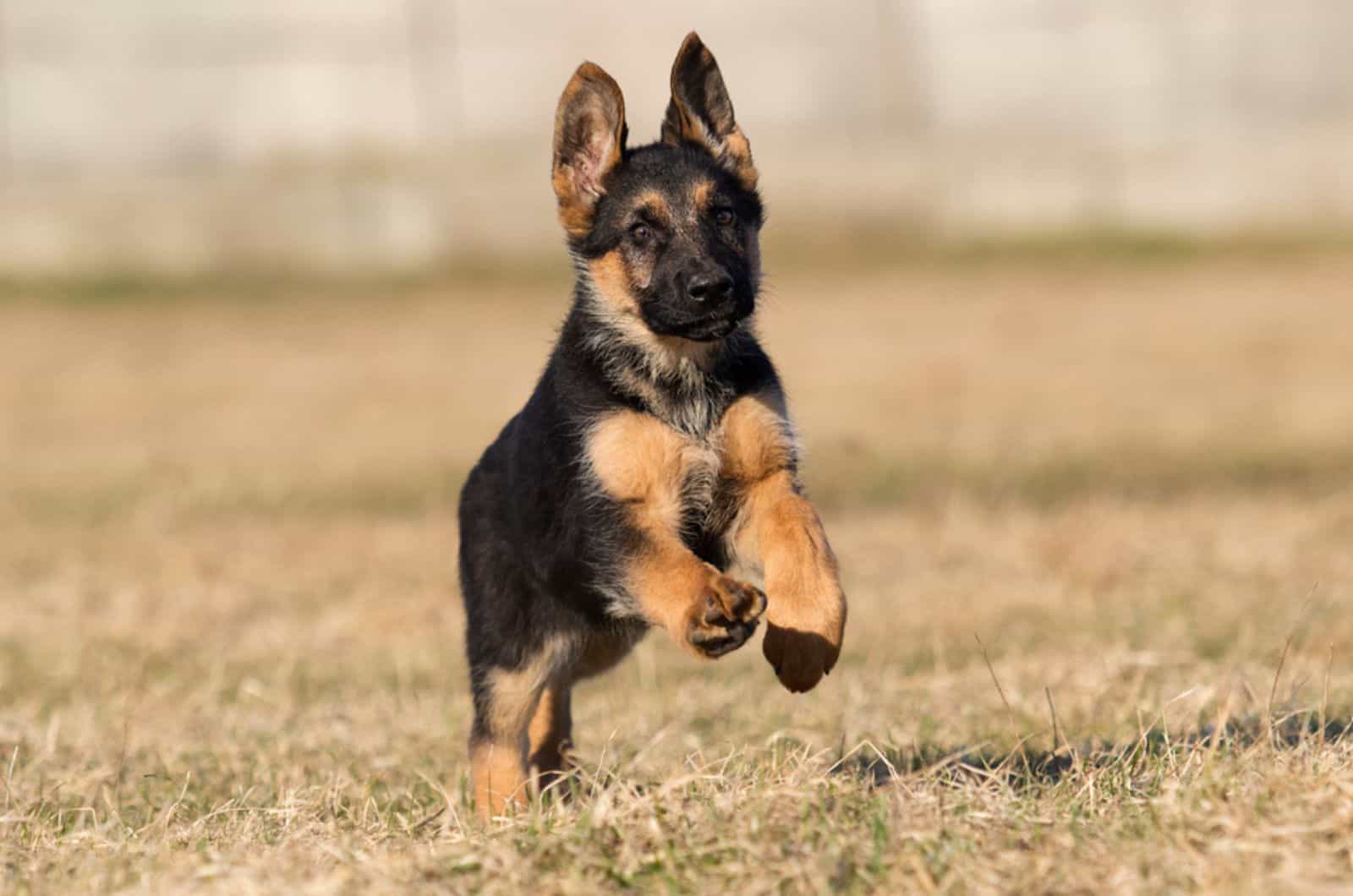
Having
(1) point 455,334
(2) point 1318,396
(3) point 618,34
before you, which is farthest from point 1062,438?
(3) point 618,34

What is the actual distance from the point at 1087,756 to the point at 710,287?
1.90m

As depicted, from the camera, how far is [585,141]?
6535 millimetres

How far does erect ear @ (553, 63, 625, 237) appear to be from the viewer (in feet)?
21.0

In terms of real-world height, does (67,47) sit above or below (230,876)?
above

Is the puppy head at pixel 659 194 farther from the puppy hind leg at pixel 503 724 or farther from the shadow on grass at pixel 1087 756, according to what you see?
the shadow on grass at pixel 1087 756

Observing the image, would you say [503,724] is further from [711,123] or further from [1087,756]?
[711,123]

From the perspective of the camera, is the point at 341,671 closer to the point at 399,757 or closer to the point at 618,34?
the point at 399,757

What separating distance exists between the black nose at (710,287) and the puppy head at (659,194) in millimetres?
69

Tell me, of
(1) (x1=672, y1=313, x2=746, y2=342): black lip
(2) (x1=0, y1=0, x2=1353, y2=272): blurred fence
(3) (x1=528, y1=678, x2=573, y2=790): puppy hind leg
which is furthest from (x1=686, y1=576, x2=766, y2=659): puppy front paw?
(2) (x1=0, y1=0, x2=1353, y2=272): blurred fence

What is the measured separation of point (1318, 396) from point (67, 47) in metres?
14.7

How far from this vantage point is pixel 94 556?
12.8 meters

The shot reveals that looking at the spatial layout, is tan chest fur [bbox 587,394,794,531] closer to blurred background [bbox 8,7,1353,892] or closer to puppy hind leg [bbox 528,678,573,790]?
blurred background [bbox 8,7,1353,892]

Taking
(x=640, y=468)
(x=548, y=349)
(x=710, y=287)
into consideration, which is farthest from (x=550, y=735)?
(x=548, y=349)

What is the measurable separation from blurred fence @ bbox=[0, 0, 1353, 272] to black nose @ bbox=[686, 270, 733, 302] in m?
16.5
